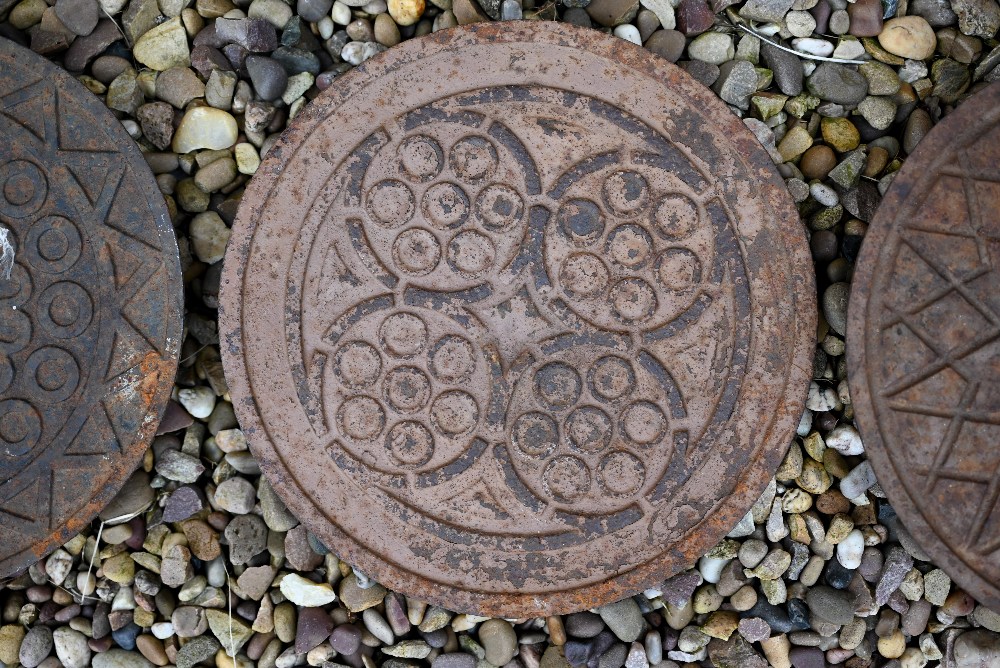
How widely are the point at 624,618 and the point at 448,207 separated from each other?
116 cm

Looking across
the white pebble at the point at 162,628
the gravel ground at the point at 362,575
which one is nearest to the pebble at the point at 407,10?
the gravel ground at the point at 362,575

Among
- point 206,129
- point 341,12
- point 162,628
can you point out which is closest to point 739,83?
point 341,12

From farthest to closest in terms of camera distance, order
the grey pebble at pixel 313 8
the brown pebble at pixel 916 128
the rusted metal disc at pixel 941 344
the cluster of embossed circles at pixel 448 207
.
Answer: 1. the grey pebble at pixel 313 8
2. the brown pebble at pixel 916 128
3. the cluster of embossed circles at pixel 448 207
4. the rusted metal disc at pixel 941 344

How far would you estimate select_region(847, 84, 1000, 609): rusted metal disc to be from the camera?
72.9 inches

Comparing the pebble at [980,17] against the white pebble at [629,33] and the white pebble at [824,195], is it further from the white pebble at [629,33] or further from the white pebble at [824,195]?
the white pebble at [629,33]

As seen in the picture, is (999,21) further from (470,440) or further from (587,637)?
(587,637)

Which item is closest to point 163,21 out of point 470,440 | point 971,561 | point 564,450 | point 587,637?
point 470,440

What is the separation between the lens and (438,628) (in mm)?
2166

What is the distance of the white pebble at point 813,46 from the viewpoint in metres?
2.11

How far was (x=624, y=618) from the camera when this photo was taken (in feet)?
6.93

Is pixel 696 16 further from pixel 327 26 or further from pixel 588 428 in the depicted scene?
pixel 588 428

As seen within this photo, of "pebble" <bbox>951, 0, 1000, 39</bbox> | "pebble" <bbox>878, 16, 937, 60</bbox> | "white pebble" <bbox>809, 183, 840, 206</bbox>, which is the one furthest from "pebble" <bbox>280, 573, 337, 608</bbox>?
"pebble" <bbox>951, 0, 1000, 39</bbox>

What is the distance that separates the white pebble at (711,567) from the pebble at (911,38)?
140cm

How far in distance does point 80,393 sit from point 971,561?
2.18 m
